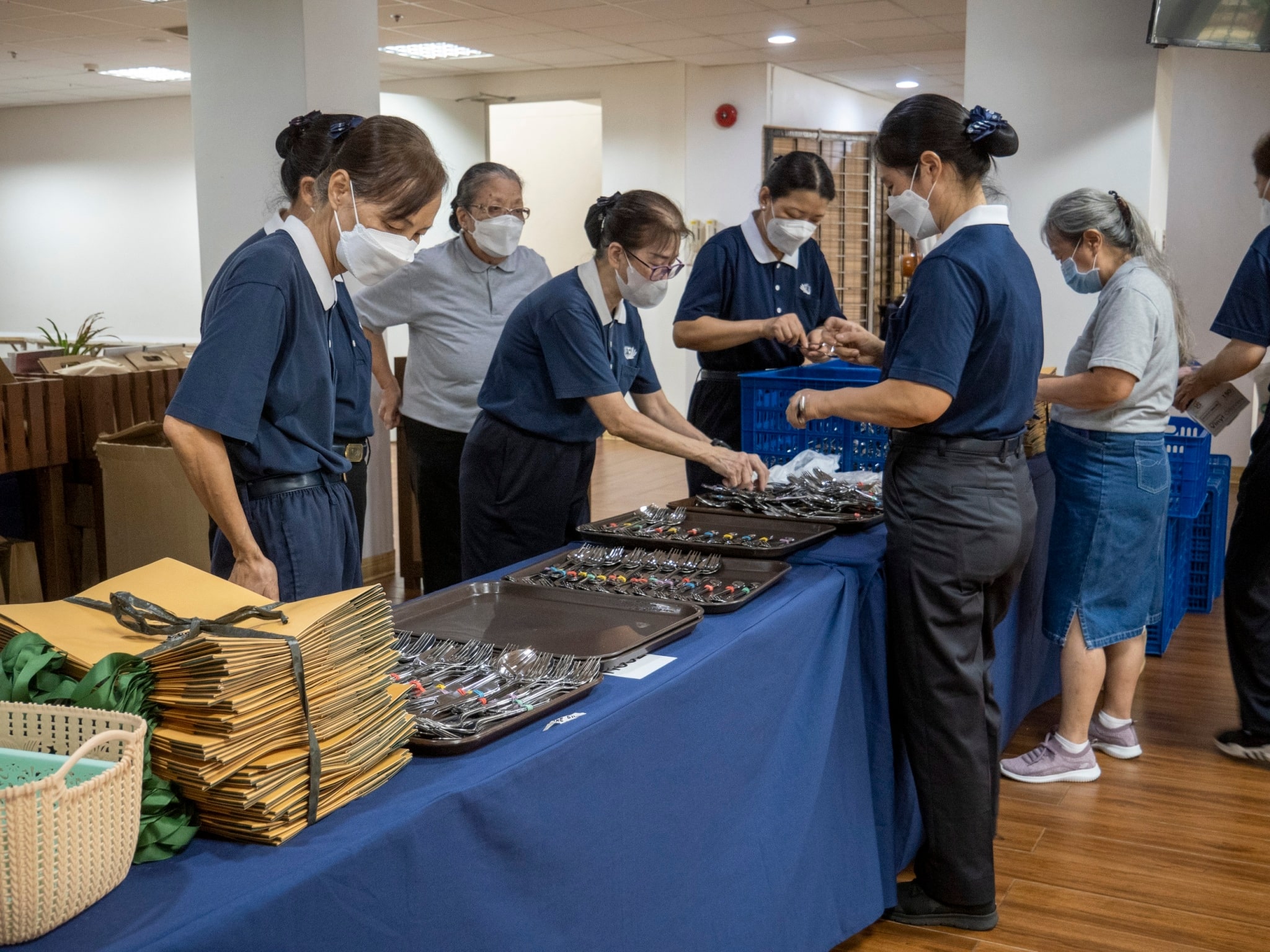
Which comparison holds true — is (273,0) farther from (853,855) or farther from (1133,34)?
(853,855)

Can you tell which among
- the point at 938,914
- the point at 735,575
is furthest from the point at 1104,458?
the point at 735,575

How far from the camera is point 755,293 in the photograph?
3.26 metres

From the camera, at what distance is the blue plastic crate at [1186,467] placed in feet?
12.2

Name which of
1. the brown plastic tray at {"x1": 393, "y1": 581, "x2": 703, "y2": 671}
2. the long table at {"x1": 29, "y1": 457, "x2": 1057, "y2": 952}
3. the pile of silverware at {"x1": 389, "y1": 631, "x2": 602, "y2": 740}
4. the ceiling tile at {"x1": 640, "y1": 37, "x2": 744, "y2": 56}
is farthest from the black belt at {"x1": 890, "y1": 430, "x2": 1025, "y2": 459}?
the ceiling tile at {"x1": 640, "y1": 37, "x2": 744, "y2": 56}

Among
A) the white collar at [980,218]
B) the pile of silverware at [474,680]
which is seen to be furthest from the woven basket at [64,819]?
the white collar at [980,218]

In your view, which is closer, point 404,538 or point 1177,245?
point 404,538

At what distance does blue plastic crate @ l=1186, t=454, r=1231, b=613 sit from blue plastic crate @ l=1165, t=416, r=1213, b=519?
1.08ft

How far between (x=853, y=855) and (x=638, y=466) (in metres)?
6.40

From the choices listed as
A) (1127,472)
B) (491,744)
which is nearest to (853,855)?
(491,744)

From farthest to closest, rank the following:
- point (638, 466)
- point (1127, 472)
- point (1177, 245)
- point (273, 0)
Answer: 1. point (638, 466)
2. point (1177, 245)
3. point (273, 0)
4. point (1127, 472)

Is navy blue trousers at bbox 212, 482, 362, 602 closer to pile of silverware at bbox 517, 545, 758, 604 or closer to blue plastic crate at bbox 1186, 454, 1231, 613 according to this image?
pile of silverware at bbox 517, 545, 758, 604

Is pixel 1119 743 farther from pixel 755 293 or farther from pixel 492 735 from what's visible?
pixel 492 735

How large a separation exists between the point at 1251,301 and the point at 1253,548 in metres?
0.68

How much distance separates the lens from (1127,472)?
2.96 meters
